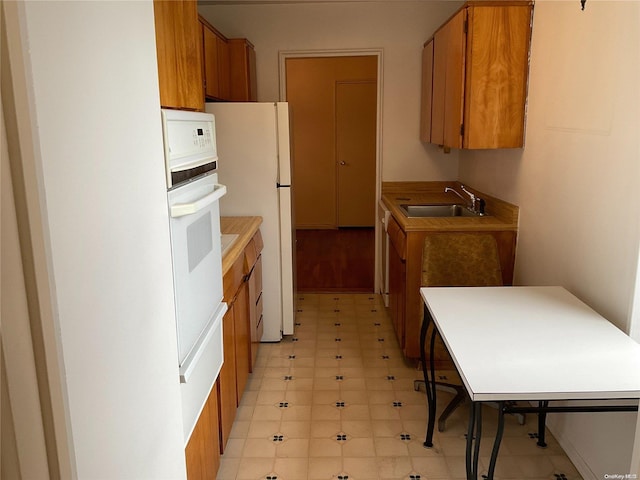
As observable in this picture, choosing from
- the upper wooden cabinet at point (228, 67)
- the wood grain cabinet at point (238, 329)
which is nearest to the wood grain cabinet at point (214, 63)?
the upper wooden cabinet at point (228, 67)

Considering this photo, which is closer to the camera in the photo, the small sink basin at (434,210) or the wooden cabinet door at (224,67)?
the wooden cabinet door at (224,67)

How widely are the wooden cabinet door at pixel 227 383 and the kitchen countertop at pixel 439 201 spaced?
1205 mm

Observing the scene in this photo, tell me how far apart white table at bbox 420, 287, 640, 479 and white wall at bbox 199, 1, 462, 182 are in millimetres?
2490

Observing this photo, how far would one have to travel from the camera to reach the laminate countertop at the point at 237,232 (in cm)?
237

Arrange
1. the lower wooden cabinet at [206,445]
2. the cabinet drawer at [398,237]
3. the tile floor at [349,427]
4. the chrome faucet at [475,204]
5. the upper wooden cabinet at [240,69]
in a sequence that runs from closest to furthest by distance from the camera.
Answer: the lower wooden cabinet at [206,445] → the tile floor at [349,427] → the cabinet drawer at [398,237] → the chrome faucet at [475,204] → the upper wooden cabinet at [240,69]

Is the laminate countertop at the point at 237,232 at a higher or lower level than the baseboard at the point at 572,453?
higher

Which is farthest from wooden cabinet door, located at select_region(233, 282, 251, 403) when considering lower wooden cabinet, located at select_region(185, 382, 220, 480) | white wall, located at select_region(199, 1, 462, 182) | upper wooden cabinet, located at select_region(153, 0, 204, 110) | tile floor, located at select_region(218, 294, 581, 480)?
white wall, located at select_region(199, 1, 462, 182)

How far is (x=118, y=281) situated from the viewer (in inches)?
37.2

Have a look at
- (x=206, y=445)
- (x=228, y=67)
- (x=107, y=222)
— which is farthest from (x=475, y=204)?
(x=107, y=222)

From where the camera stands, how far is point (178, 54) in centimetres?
162

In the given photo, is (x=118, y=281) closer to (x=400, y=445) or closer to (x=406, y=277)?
(x=400, y=445)

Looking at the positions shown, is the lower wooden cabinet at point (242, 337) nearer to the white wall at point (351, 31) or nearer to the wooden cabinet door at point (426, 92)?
the wooden cabinet door at point (426, 92)

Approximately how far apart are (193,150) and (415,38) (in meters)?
3.16

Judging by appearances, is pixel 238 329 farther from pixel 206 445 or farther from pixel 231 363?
pixel 206 445
